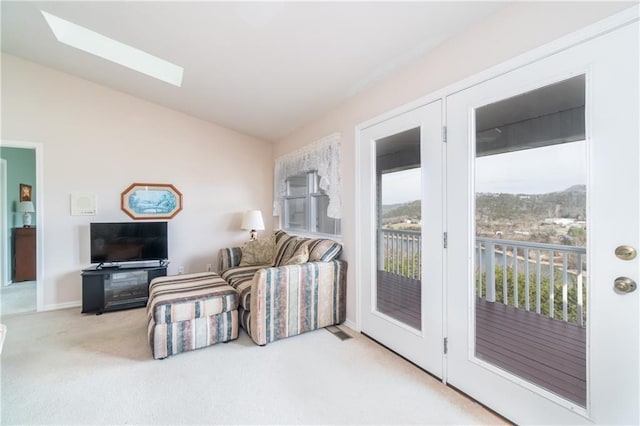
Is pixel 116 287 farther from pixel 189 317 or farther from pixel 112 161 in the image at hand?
pixel 189 317

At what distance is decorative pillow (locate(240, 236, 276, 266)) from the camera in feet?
12.3

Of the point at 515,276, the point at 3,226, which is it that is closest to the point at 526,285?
the point at 515,276

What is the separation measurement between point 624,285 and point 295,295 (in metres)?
2.15

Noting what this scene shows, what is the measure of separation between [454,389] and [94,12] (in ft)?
12.8

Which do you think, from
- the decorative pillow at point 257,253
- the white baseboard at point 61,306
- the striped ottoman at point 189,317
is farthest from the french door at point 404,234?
the white baseboard at point 61,306

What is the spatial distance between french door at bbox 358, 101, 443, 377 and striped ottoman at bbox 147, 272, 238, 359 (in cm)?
128

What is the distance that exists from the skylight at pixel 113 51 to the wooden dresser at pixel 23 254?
3.55 m

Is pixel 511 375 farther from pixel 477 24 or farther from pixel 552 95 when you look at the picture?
pixel 477 24

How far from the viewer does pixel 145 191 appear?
13.0ft

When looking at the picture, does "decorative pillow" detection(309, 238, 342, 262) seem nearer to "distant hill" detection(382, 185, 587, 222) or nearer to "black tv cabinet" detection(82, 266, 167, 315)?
"distant hill" detection(382, 185, 587, 222)

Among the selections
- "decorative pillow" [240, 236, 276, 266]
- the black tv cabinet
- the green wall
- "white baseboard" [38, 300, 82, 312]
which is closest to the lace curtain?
"decorative pillow" [240, 236, 276, 266]

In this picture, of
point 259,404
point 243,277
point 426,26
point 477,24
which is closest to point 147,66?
point 243,277

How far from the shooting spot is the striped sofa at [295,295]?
249cm

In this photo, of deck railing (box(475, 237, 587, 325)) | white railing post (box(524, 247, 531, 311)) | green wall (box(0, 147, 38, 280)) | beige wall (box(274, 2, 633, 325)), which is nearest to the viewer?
beige wall (box(274, 2, 633, 325))
